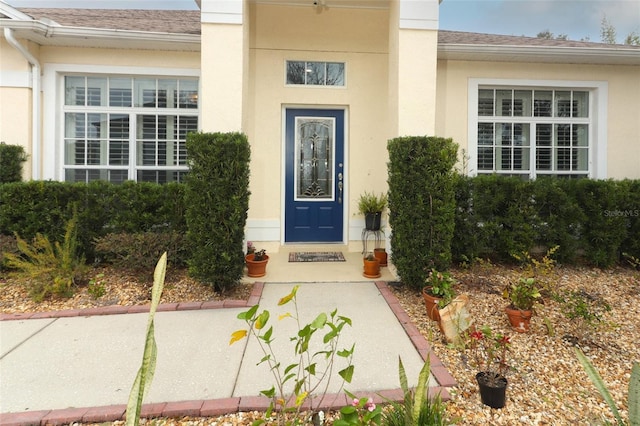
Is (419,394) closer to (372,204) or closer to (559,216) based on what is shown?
(372,204)

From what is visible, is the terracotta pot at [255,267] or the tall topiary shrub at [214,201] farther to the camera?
the terracotta pot at [255,267]

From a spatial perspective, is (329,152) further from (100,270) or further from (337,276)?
(100,270)

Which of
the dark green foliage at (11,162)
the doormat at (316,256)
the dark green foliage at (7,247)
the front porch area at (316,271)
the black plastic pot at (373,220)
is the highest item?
the dark green foliage at (11,162)

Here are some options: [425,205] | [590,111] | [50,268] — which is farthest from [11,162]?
[590,111]

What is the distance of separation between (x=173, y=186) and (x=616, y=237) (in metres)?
6.47

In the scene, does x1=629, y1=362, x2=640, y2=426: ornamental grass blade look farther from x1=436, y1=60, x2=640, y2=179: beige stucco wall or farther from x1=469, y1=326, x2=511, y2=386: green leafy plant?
x1=436, y1=60, x2=640, y2=179: beige stucco wall

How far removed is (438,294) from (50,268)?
4394 millimetres

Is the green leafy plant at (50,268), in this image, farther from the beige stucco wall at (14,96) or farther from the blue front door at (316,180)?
the blue front door at (316,180)

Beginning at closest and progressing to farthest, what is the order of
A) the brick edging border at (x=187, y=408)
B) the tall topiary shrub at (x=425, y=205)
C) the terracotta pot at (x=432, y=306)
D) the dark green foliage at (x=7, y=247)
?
1. the brick edging border at (x=187, y=408)
2. the terracotta pot at (x=432, y=306)
3. the tall topiary shrub at (x=425, y=205)
4. the dark green foliage at (x=7, y=247)

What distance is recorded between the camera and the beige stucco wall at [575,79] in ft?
19.5

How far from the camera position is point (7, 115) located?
5312 mm

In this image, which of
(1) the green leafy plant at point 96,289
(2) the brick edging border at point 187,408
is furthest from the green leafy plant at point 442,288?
(1) the green leafy plant at point 96,289

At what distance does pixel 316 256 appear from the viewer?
5.66 meters

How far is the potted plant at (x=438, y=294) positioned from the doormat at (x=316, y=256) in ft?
6.95
